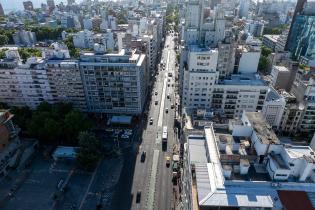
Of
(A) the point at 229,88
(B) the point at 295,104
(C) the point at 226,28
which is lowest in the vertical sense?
(B) the point at 295,104

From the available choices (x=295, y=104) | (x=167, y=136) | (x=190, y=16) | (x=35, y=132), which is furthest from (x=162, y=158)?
(x=190, y=16)

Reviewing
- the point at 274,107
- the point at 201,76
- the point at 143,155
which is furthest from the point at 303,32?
the point at 143,155

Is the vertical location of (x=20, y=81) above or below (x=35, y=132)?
above

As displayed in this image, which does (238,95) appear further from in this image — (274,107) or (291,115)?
(291,115)

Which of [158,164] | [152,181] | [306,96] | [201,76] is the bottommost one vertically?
[152,181]

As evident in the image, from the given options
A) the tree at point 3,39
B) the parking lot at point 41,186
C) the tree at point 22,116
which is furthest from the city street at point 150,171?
the tree at point 3,39

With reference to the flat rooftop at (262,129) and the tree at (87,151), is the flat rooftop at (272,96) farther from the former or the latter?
the tree at (87,151)

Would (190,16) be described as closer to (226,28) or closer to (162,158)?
(226,28)
